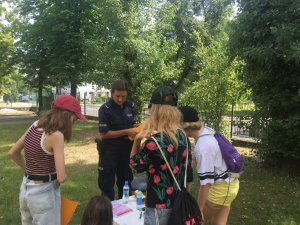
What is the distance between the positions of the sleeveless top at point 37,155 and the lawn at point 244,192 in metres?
2.47

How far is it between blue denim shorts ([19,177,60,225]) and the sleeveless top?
113mm

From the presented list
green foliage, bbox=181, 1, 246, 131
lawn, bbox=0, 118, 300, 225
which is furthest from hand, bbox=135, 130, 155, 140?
green foliage, bbox=181, 1, 246, 131

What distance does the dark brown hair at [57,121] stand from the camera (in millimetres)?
2686

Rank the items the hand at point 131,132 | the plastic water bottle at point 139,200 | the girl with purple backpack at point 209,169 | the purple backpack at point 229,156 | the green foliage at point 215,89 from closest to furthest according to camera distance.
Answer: the girl with purple backpack at point 209,169
the purple backpack at point 229,156
the plastic water bottle at point 139,200
the hand at point 131,132
the green foliage at point 215,89

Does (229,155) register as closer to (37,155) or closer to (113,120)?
(37,155)

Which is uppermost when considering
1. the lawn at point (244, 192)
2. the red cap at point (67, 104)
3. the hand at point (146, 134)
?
the red cap at point (67, 104)

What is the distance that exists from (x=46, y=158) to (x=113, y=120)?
1736 millimetres

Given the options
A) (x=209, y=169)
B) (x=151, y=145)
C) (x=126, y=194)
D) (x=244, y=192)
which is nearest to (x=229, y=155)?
(x=209, y=169)

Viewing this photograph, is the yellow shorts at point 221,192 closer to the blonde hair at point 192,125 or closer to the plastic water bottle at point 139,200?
the blonde hair at point 192,125

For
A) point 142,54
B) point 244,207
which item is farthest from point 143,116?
point 244,207

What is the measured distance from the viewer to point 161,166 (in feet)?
8.30

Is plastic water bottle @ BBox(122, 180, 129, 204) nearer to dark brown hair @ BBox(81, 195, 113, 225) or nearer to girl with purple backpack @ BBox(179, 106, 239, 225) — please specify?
girl with purple backpack @ BBox(179, 106, 239, 225)

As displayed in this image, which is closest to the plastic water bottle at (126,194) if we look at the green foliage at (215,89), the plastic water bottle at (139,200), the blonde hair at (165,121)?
the plastic water bottle at (139,200)

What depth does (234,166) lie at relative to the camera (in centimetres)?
314
